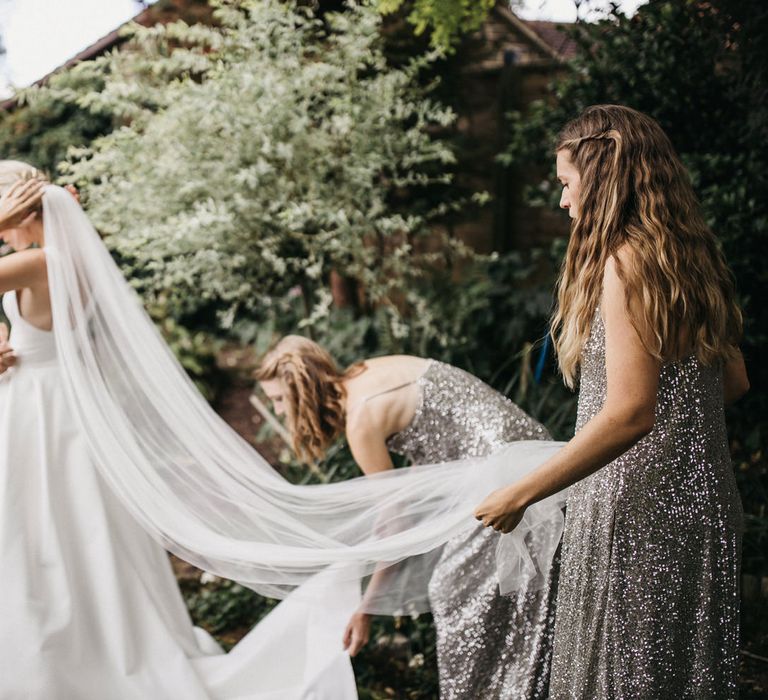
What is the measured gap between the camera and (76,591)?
→ 280 cm

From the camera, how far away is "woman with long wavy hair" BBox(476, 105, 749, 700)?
172 cm

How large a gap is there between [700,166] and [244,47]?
248 centimetres

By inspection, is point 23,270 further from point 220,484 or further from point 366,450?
point 366,450

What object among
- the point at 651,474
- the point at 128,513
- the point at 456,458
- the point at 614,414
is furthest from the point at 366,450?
the point at 614,414

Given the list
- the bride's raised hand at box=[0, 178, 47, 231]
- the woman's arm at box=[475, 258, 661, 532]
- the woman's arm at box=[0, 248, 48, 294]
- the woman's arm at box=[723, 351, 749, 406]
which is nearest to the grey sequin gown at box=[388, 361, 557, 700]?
the woman's arm at box=[723, 351, 749, 406]

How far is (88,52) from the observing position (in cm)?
618

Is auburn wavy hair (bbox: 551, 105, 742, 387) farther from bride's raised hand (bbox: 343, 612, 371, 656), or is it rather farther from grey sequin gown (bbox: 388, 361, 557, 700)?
bride's raised hand (bbox: 343, 612, 371, 656)

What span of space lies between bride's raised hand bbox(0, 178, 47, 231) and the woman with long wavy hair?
1.96 meters

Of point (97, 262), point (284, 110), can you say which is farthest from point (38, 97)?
point (97, 262)

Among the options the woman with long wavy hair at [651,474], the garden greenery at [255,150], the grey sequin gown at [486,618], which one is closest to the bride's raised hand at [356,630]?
the grey sequin gown at [486,618]

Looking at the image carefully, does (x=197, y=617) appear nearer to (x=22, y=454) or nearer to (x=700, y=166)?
(x=22, y=454)

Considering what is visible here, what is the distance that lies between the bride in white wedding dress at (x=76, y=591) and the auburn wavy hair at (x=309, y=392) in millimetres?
528

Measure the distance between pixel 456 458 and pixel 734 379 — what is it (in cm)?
106

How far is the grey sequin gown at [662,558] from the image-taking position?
1771 millimetres
